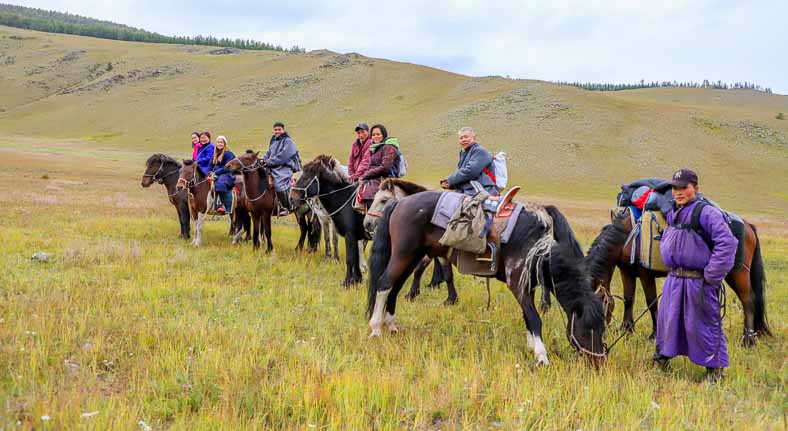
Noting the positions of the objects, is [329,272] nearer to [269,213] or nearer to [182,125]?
[269,213]

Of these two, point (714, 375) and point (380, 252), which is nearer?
point (714, 375)

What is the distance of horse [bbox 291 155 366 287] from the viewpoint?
372 inches

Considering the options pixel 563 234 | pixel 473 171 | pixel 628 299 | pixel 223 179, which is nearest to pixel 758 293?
pixel 628 299

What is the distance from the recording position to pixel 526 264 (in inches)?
208

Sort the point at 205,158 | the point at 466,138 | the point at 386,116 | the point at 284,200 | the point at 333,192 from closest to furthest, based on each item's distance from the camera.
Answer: the point at 466,138, the point at 333,192, the point at 284,200, the point at 205,158, the point at 386,116

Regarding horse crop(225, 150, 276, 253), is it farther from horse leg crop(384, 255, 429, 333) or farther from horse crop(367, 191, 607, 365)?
horse leg crop(384, 255, 429, 333)

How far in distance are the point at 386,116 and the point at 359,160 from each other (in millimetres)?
65915

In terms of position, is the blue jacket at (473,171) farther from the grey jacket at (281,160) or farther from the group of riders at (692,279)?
the grey jacket at (281,160)

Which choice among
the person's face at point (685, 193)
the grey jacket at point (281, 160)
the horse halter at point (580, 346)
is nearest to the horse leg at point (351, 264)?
the grey jacket at point (281, 160)

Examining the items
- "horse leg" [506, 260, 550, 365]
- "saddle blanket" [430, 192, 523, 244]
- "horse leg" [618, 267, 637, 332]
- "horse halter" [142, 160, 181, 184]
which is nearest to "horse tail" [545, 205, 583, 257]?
"saddle blanket" [430, 192, 523, 244]

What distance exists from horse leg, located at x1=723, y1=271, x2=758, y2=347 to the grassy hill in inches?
1369

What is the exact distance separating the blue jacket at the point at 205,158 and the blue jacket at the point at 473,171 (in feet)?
24.7

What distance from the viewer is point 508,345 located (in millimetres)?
5648

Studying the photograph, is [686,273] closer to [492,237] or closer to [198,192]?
[492,237]
